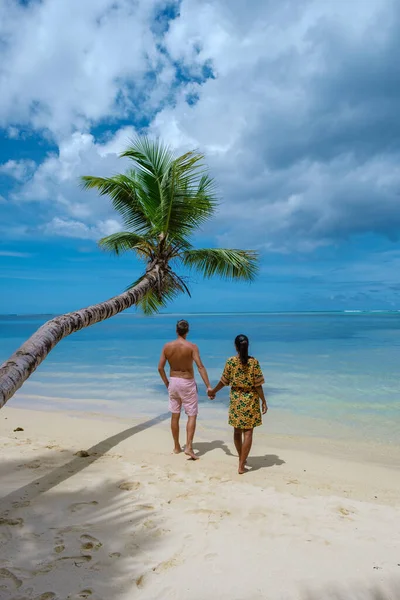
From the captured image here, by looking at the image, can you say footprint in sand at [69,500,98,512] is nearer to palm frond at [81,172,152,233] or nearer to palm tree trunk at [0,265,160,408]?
palm tree trunk at [0,265,160,408]

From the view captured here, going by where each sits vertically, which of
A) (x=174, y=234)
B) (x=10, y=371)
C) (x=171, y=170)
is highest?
(x=171, y=170)

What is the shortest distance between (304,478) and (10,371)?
3.80 m

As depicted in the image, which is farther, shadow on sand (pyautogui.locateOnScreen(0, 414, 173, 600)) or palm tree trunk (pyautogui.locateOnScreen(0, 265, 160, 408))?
palm tree trunk (pyautogui.locateOnScreen(0, 265, 160, 408))

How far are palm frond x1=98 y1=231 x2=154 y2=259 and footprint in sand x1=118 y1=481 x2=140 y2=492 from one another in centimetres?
575

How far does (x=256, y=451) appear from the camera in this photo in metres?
6.66

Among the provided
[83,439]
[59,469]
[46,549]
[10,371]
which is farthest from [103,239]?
[46,549]

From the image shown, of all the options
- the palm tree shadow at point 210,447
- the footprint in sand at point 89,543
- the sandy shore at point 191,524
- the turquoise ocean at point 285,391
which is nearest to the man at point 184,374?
the palm tree shadow at point 210,447

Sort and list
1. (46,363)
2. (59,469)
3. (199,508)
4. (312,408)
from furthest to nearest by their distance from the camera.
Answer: (46,363) < (312,408) < (59,469) < (199,508)

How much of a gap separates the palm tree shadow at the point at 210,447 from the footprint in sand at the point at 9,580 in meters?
3.55

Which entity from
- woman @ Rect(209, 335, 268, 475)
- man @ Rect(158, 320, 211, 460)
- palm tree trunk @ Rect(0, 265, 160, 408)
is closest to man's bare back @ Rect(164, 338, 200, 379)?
man @ Rect(158, 320, 211, 460)

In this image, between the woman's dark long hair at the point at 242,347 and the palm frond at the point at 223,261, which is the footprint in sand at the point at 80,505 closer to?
the woman's dark long hair at the point at 242,347

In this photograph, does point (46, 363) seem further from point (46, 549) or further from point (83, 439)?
point (46, 549)

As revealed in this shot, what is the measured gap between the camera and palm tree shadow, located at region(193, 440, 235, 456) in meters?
6.40

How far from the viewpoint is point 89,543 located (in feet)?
11.1
